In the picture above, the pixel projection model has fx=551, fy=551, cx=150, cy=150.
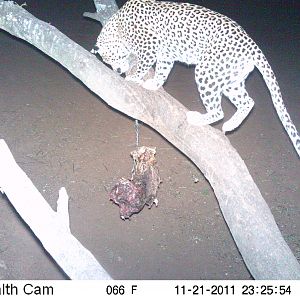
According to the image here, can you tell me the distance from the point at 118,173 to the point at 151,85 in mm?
2546

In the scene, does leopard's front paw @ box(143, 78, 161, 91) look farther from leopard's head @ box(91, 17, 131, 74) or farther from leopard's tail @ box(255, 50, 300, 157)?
leopard's tail @ box(255, 50, 300, 157)

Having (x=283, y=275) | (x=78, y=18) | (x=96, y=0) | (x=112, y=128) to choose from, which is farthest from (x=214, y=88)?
(x=78, y=18)

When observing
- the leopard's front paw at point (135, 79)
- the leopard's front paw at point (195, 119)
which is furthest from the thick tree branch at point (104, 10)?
the leopard's front paw at point (195, 119)

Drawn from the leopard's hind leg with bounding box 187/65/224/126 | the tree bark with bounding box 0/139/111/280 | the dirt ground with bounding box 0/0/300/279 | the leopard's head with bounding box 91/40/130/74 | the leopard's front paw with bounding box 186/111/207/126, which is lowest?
the dirt ground with bounding box 0/0/300/279

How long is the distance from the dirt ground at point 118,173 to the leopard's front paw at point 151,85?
6.73 feet

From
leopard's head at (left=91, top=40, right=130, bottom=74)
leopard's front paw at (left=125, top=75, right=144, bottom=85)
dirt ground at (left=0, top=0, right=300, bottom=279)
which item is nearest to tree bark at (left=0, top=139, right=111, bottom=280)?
leopard's front paw at (left=125, top=75, right=144, bottom=85)

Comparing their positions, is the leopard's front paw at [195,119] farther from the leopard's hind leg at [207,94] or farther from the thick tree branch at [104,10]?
the thick tree branch at [104,10]

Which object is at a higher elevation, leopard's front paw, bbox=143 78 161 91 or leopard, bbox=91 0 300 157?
leopard, bbox=91 0 300 157

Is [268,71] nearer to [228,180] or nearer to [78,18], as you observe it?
[228,180]

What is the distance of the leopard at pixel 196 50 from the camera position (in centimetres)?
478

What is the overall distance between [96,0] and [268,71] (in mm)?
2380

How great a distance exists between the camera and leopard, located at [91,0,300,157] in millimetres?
4777

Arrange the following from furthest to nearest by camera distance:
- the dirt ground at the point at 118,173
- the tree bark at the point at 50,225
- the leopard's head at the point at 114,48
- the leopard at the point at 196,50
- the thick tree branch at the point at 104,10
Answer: the dirt ground at the point at 118,173
the thick tree branch at the point at 104,10
the leopard's head at the point at 114,48
the leopard at the point at 196,50
the tree bark at the point at 50,225

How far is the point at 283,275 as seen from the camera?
3.83 metres
